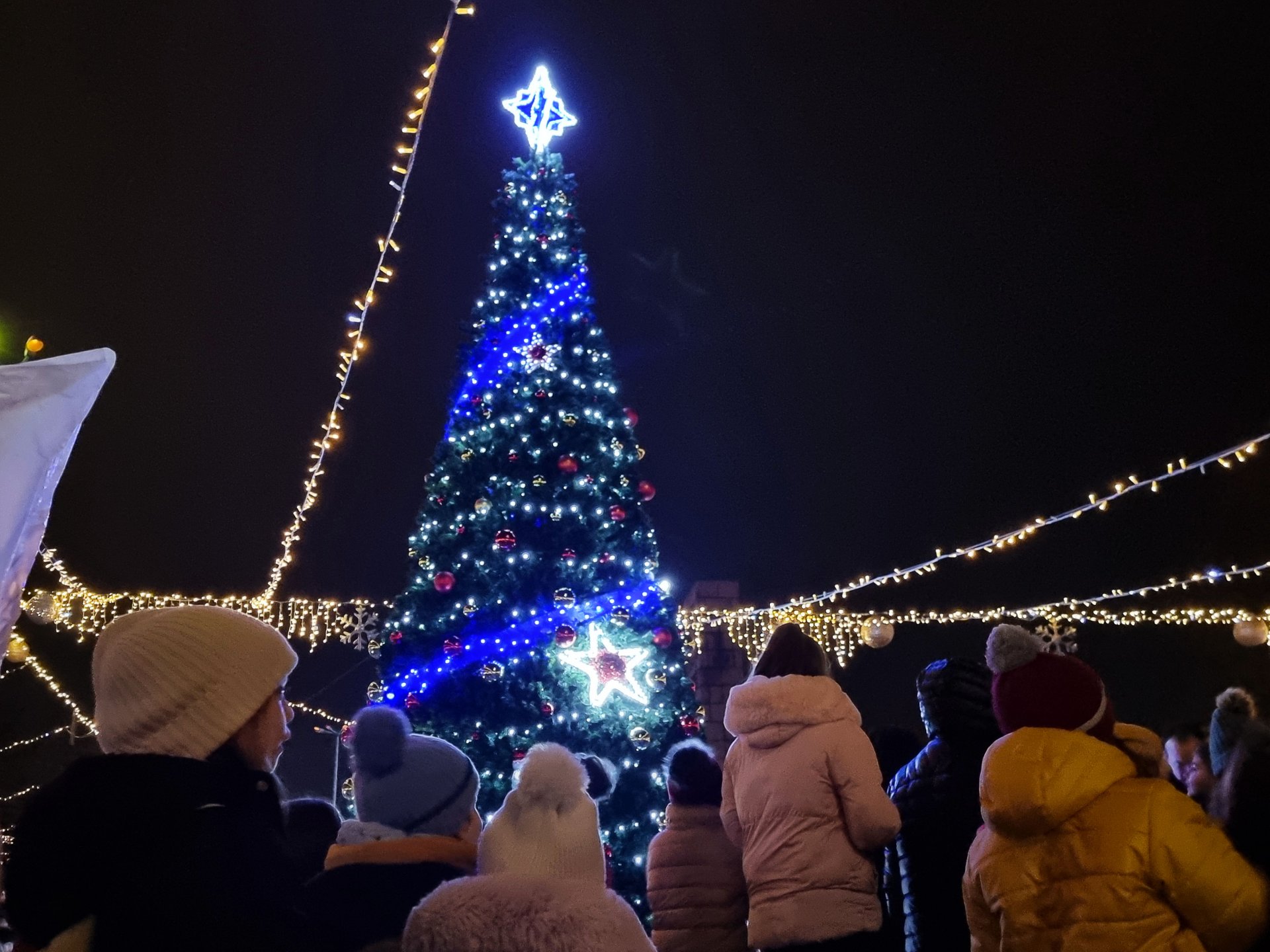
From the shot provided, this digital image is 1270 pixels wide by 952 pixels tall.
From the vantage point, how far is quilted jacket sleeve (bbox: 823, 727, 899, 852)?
357 cm

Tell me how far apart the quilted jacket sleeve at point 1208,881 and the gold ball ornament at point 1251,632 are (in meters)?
9.69

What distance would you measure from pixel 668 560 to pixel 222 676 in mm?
16923

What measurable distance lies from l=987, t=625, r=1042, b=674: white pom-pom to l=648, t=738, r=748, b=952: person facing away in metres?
1.73

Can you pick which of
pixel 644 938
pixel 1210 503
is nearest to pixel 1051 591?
pixel 1210 503

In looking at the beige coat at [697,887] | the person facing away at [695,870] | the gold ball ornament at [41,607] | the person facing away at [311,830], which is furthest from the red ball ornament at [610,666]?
the gold ball ornament at [41,607]

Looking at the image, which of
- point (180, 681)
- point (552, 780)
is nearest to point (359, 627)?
point (552, 780)

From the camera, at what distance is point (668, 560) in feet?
62.0

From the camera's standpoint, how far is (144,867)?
1.79 meters

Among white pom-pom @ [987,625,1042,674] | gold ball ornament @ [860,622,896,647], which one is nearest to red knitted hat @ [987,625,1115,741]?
white pom-pom @ [987,625,1042,674]

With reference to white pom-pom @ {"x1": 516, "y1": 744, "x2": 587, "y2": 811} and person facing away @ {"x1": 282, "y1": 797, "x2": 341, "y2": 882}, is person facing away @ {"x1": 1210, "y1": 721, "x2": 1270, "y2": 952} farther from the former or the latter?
person facing away @ {"x1": 282, "y1": 797, "x2": 341, "y2": 882}

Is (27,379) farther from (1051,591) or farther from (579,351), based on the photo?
(1051,591)

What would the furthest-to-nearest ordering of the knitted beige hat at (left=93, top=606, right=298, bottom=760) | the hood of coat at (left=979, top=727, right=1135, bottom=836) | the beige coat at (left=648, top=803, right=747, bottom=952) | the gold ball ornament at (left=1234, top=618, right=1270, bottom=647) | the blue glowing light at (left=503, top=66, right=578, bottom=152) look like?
the gold ball ornament at (left=1234, top=618, right=1270, bottom=647) → the blue glowing light at (left=503, top=66, right=578, bottom=152) → the beige coat at (left=648, top=803, right=747, bottom=952) → the hood of coat at (left=979, top=727, right=1135, bottom=836) → the knitted beige hat at (left=93, top=606, right=298, bottom=760)

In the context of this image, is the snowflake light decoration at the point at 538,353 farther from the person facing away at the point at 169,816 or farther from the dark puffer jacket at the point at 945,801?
the person facing away at the point at 169,816

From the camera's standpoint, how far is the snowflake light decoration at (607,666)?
21.0 feet
